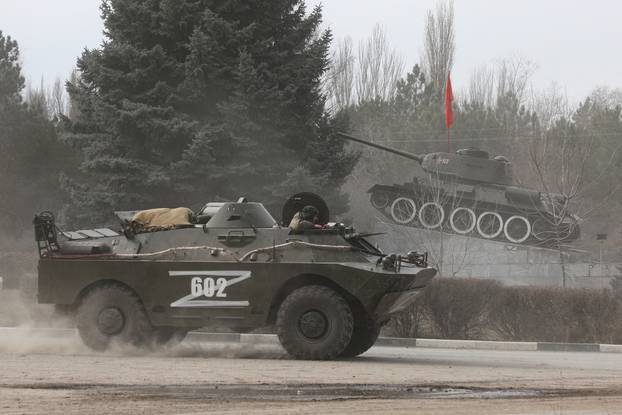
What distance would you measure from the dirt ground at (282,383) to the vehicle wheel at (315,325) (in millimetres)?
266

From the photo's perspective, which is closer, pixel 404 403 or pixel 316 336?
pixel 404 403

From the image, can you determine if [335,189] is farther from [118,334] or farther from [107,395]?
[107,395]

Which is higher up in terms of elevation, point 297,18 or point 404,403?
point 297,18

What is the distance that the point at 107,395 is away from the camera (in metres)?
8.45

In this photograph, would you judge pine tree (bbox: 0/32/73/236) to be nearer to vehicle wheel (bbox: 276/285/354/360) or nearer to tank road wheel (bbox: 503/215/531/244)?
tank road wheel (bbox: 503/215/531/244)

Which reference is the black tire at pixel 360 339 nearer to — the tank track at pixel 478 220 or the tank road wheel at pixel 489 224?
the tank track at pixel 478 220

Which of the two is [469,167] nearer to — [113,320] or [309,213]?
[309,213]

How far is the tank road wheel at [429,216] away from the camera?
37469 millimetres

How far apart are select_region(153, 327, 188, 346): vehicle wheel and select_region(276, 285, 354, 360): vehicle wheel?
1.93 m

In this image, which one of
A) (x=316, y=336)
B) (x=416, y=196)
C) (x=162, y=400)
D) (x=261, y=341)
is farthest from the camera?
(x=416, y=196)

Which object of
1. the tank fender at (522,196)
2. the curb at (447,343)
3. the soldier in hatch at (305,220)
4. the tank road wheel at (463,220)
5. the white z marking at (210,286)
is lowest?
the curb at (447,343)

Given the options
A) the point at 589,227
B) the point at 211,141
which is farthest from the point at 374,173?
the point at 211,141

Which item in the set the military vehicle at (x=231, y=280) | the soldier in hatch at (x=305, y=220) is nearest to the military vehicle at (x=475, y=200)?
the soldier in hatch at (x=305, y=220)

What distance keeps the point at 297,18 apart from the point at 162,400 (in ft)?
68.3
